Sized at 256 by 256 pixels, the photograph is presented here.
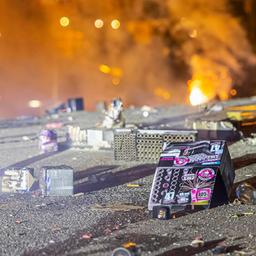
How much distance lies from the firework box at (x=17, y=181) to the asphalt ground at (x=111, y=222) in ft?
0.70

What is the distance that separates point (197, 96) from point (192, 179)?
69.6ft

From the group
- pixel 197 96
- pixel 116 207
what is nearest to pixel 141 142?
pixel 116 207

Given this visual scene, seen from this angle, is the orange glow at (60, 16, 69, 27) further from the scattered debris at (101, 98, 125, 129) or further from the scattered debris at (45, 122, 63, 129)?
the scattered debris at (101, 98, 125, 129)

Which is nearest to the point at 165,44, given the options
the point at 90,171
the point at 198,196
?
the point at 90,171

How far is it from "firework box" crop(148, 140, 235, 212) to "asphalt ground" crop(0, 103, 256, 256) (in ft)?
0.69

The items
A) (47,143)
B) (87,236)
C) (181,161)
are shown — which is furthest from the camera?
(47,143)

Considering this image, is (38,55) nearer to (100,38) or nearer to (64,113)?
(100,38)

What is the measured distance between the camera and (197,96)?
2969 cm

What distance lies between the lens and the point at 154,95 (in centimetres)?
3247

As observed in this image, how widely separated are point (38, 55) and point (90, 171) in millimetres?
20037

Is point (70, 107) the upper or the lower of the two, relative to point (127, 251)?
upper

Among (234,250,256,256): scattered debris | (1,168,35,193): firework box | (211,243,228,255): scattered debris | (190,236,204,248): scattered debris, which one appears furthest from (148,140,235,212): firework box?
(1,168,35,193): firework box

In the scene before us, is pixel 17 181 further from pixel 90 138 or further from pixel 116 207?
pixel 90 138

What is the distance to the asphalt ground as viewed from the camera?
7293 mm
